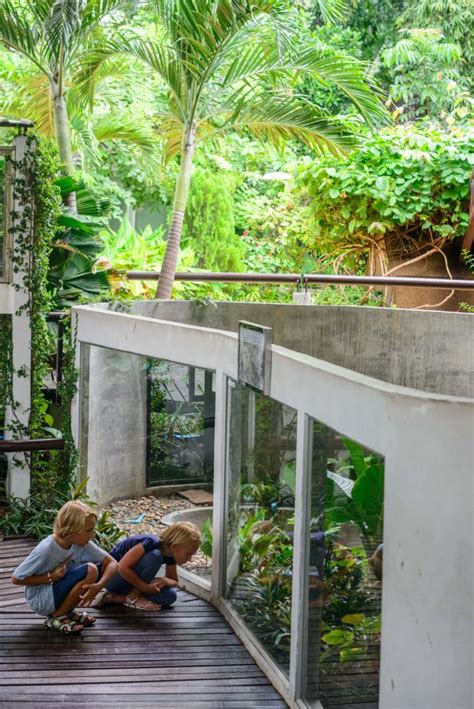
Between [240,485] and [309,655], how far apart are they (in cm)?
151

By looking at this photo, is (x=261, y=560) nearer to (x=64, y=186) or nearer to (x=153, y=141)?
(x=64, y=186)

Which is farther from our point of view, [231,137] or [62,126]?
[231,137]

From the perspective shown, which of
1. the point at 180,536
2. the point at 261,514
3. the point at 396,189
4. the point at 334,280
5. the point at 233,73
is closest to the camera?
the point at 261,514

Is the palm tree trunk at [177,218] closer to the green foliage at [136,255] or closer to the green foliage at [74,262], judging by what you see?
the green foliage at [74,262]

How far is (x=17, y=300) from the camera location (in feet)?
28.4

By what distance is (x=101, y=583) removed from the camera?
6.24m

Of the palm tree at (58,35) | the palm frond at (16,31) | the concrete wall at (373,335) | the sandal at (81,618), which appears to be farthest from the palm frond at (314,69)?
the sandal at (81,618)

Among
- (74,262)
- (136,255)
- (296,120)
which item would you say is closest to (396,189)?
(296,120)

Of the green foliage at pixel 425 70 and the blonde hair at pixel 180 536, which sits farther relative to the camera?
the green foliage at pixel 425 70

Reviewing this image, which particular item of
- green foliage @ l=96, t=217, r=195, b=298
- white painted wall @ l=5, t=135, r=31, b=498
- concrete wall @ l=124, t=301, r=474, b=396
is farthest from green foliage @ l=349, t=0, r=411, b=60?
white painted wall @ l=5, t=135, r=31, b=498

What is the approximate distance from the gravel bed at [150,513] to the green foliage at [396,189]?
6980mm

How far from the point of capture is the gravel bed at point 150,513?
22.2ft

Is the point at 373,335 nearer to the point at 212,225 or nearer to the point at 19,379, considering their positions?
the point at 19,379

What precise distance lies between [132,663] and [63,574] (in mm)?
762
